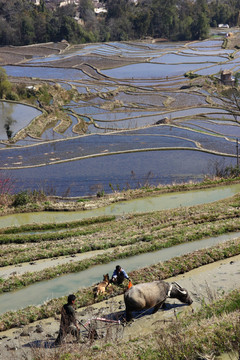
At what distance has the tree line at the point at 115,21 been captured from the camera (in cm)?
6806

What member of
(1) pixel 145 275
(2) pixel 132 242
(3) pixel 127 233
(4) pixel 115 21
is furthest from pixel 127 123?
(4) pixel 115 21

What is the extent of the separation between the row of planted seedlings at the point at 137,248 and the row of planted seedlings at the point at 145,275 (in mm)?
1071

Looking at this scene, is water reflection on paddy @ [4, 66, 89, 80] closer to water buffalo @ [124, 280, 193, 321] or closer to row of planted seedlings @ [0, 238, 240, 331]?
row of planted seedlings @ [0, 238, 240, 331]

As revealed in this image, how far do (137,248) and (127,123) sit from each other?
2000 cm

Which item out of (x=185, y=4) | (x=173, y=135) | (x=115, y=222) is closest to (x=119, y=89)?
(x=173, y=135)

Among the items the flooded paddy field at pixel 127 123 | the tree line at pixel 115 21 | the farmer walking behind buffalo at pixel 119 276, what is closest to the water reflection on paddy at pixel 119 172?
the flooded paddy field at pixel 127 123

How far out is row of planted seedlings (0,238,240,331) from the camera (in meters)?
8.02

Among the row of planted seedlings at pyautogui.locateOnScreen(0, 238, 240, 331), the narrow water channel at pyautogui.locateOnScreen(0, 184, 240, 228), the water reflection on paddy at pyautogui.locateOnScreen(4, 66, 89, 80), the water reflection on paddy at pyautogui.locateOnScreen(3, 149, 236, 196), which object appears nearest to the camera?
the row of planted seedlings at pyautogui.locateOnScreen(0, 238, 240, 331)

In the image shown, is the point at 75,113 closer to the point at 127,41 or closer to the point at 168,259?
the point at 168,259

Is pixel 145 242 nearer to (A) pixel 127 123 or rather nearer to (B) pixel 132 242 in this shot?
(B) pixel 132 242

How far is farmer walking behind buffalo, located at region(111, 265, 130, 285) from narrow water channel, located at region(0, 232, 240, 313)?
91 cm

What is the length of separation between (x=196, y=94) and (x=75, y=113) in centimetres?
1147

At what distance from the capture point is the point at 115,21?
74938 millimetres

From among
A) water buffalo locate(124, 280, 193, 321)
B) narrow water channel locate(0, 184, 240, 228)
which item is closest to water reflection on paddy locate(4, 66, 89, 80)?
narrow water channel locate(0, 184, 240, 228)
